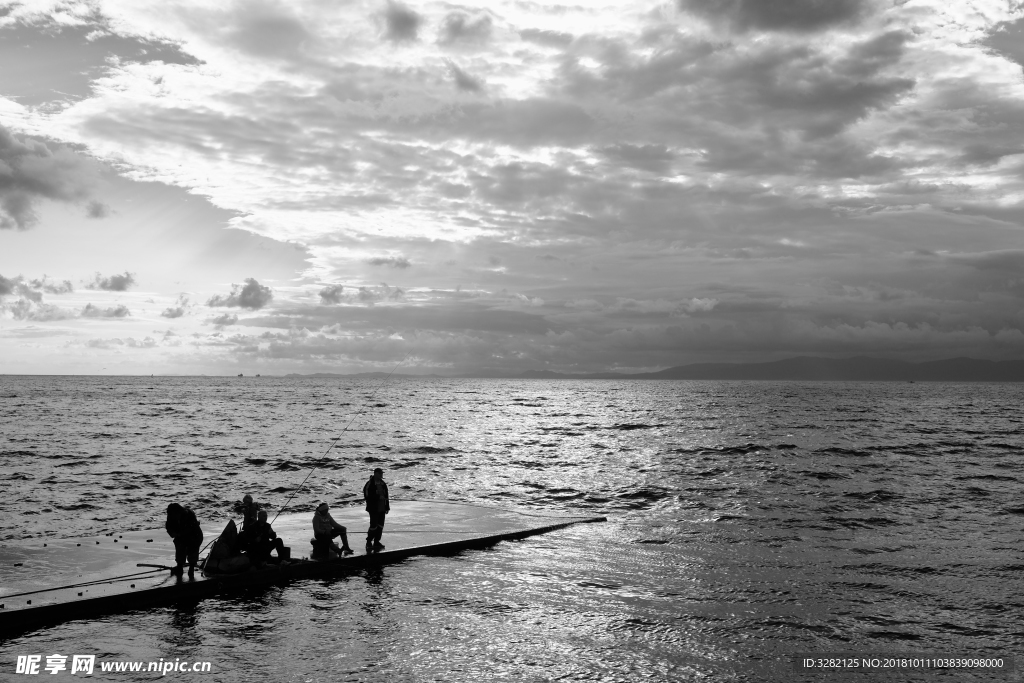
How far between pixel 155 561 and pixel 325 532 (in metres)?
3.98

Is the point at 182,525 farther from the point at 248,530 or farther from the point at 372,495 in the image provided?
the point at 372,495

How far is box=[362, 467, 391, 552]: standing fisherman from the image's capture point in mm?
19984

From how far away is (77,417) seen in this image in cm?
9619

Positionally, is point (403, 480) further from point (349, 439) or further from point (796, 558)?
point (349, 439)

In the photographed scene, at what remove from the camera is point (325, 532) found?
1930 cm

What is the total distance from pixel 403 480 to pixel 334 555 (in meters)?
23.8

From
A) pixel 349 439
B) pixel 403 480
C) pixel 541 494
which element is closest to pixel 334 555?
pixel 541 494

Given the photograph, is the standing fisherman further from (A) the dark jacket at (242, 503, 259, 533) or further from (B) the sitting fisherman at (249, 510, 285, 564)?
(A) the dark jacket at (242, 503, 259, 533)

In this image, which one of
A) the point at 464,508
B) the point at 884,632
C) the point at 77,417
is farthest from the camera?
the point at 77,417

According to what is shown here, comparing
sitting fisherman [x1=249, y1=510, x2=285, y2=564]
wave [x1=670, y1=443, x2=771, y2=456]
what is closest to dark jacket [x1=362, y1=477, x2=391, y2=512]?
sitting fisherman [x1=249, y1=510, x2=285, y2=564]

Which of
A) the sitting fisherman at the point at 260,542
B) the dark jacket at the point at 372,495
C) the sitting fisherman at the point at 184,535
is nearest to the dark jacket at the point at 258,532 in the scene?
the sitting fisherman at the point at 260,542

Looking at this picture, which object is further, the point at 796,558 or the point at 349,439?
the point at 349,439

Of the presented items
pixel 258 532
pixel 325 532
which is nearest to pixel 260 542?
pixel 258 532

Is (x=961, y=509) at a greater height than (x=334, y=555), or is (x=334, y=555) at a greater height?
(x=334, y=555)
